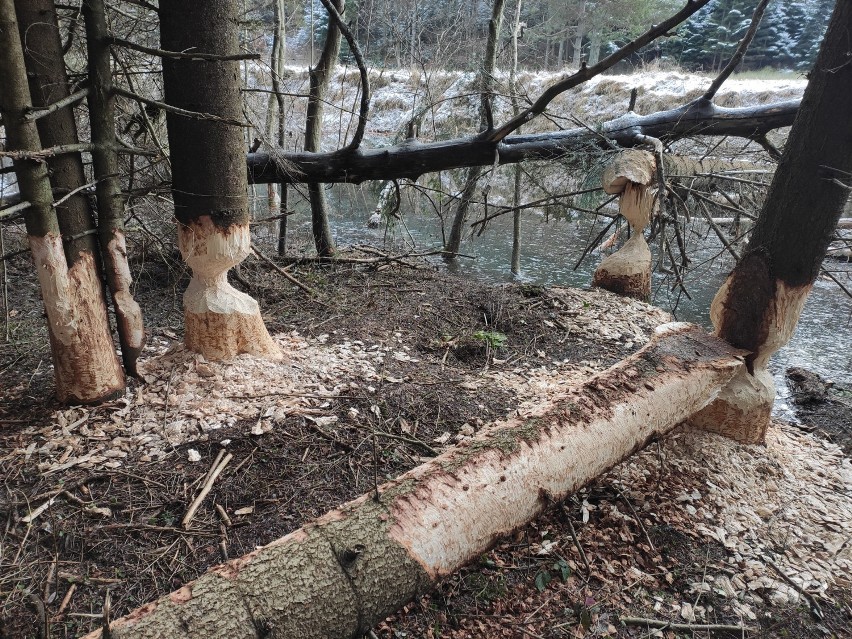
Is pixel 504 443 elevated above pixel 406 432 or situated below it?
above

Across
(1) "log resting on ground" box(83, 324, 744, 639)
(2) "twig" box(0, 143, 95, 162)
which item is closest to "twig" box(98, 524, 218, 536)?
(1) "log resting on ground" box(83, 324, 744, 639)

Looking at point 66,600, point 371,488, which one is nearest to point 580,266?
point 371,488

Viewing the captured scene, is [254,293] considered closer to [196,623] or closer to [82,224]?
[82,224]

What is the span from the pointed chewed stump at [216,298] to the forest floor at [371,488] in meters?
0.16

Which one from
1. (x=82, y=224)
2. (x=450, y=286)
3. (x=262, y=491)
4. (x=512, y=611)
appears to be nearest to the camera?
(x=512, y=611)

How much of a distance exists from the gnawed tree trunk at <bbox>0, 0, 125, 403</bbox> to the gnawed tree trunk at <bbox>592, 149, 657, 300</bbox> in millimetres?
4466

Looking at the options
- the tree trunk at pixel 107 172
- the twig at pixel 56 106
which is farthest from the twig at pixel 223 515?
the twig at pixel 56 106

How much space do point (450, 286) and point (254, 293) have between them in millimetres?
2044

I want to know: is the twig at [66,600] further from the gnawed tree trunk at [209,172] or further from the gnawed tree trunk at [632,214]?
the gnawed tree trunk at [632,214]

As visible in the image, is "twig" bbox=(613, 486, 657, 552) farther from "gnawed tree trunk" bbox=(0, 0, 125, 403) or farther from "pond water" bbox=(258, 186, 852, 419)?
"gnawed tree trunk" bbox=(0, 0, 125, 403)

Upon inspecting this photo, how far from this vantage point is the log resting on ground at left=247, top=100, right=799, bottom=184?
4738 mm

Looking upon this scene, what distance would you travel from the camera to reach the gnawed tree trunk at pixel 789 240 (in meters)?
2.47

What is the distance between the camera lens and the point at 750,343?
2910 millimetres

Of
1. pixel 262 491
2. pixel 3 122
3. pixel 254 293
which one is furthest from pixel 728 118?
pixel 3 122
